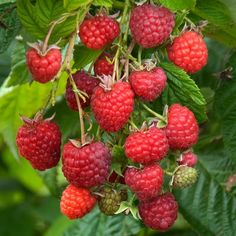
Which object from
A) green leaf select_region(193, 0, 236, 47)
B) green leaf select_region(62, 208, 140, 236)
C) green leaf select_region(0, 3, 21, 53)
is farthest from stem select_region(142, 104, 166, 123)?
green leaf select_region(62, 208, 140, 236)

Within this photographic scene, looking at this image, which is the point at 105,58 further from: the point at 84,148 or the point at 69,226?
the point at 69,226

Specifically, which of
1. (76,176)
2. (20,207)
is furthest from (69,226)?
(20,207)

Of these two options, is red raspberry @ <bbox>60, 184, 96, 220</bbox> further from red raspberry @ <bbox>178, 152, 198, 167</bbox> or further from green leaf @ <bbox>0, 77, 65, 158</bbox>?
green leaf @ <bbox>0, 77, 65, 158</bbox>

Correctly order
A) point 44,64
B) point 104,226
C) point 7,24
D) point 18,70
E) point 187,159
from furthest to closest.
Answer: point 104,226 < point 18,70 < point 7,24 < point 187,159 < point 44,64

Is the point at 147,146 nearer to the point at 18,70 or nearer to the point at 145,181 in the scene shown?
the point at 145,181

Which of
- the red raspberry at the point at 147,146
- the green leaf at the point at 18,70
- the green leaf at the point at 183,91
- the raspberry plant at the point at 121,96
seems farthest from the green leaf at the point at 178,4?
the green leaf at the point at 18,70

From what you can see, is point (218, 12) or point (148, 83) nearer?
point (148, 83)

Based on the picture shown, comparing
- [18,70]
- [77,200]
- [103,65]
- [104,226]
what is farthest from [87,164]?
[104,226]

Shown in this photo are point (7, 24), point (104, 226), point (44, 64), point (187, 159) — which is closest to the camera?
point (44, 64)

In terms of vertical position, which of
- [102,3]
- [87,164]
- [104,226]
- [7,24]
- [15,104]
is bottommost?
[104,226]
